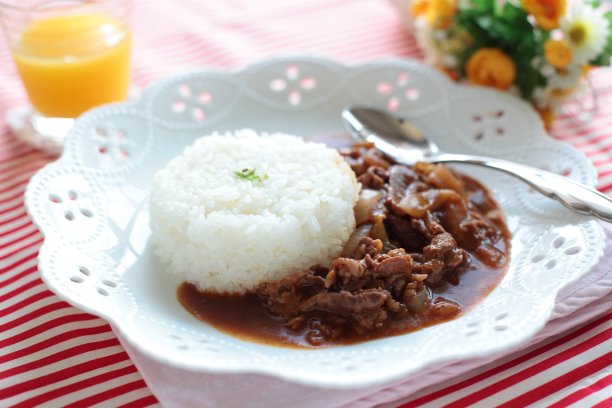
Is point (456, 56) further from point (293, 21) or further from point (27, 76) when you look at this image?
point (27, 76)

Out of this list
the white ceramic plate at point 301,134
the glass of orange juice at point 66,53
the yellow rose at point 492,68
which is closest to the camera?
the white ceramic plate at point 301,134

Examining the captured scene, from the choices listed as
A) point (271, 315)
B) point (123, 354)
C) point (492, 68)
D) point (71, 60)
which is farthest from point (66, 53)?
point (492, 68)

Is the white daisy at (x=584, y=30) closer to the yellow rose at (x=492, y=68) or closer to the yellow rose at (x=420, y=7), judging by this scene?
the yellow rose at (x=492, y=68)

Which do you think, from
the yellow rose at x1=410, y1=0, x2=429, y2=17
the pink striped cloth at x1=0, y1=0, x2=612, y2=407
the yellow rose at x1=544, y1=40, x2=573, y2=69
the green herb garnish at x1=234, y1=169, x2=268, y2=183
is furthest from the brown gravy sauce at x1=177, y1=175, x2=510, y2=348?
the yellow rose at x1=410, y1=0, x2=429, y2=17

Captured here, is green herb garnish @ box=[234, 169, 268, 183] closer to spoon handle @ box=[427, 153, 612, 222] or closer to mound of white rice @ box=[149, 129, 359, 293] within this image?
mound of white rice @ box=[149, 129, 359, 293]

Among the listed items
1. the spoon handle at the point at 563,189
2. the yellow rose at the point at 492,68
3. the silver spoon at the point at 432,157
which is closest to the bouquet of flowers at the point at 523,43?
the yellow rose at the point at 492,68

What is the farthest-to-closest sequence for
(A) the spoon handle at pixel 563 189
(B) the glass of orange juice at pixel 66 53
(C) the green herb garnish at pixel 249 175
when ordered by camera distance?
(B) the glass of orange juice at pixel 66 53 < (C) the green herb garnish at pixel 249 175 < (A) the spoon handle at pixel 563 189
